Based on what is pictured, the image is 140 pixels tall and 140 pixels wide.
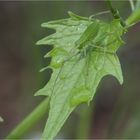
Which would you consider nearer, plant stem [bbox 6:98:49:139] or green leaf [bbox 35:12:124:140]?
green leaf [bbox 35:12:124:140]

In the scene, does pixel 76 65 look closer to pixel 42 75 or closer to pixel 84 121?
pixel 84 121

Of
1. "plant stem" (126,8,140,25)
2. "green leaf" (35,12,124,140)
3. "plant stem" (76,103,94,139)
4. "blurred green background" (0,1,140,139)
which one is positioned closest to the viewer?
"green leaf" (35,12,124,140)

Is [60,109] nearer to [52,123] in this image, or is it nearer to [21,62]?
[52,123]

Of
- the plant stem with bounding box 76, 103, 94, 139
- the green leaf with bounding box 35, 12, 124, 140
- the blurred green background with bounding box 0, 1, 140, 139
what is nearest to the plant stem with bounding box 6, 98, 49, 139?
the green leaf with bounding box 35, 12, 124, 140

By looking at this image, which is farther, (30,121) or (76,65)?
(30,121)

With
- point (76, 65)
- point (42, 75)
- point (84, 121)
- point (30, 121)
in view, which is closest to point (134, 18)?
point (76, 65)

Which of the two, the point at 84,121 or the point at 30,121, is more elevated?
the point at 30,121

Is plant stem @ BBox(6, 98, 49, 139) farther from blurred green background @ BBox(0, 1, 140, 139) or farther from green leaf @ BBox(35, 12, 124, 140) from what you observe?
blurred green background @ BBox(0, 1, 140, 139)
